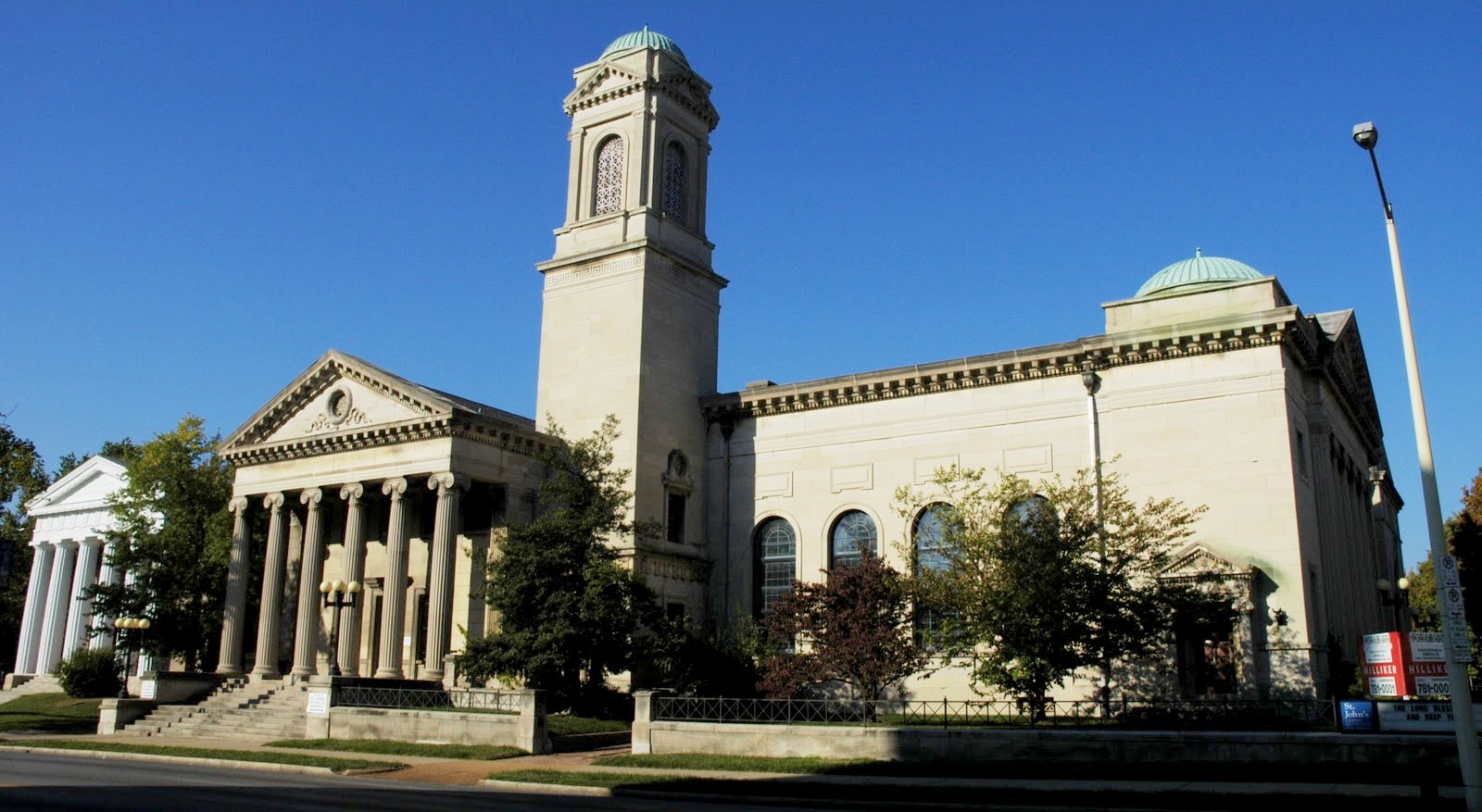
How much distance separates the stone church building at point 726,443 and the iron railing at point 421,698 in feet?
8.82

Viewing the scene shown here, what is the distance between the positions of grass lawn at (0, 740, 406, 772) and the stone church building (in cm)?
772

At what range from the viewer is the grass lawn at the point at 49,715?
143 ft

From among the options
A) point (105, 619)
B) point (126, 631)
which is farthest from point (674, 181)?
point (105, 619)

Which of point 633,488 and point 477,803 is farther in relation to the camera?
point 633,488

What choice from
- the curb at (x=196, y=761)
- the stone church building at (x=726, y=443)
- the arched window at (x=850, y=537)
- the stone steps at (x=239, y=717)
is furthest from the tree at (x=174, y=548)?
the arched window at (x=850, y=537)

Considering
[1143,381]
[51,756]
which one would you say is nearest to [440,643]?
[51,756]

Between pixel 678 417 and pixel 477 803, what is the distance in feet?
83.1

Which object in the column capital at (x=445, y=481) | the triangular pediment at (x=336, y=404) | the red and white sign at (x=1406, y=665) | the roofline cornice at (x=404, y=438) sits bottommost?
the red and white sign at (x=1406, y=665)

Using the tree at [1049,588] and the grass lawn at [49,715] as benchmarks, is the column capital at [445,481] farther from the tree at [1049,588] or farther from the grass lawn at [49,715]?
the tree at [1049,588]


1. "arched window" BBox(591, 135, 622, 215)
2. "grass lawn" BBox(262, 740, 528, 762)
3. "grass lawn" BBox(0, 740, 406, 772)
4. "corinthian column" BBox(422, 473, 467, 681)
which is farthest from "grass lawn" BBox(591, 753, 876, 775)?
"arched window" BBox(591, 135, 622, 215)

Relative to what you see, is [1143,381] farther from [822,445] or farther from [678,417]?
[678,417]

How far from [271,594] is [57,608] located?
28268 millimetres

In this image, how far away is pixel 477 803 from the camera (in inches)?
805

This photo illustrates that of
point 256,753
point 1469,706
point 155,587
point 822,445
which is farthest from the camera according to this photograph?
point 155,587
